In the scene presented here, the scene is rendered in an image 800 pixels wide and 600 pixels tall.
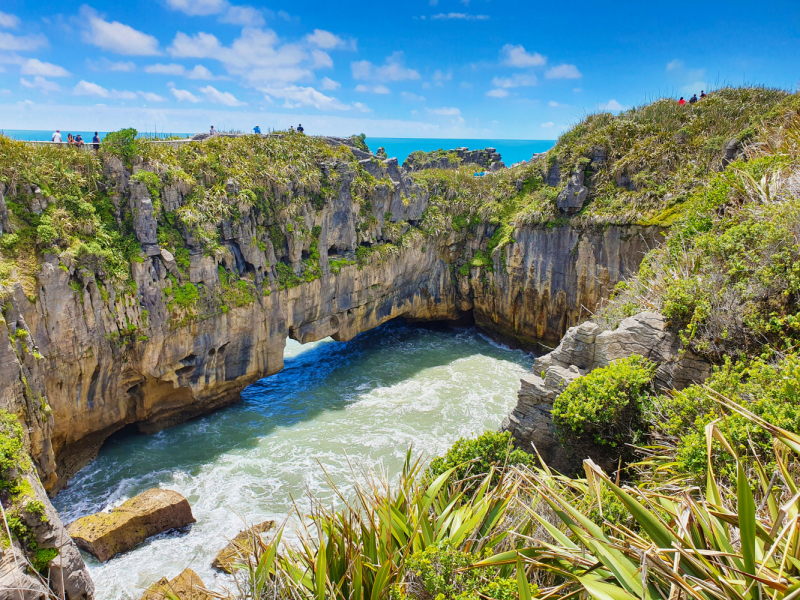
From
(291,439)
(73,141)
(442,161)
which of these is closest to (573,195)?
(442,161)

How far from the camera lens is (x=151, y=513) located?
13.3 meters

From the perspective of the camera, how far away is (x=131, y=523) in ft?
42.4

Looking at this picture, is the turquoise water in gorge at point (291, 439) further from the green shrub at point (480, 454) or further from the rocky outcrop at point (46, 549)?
the rocky outcrop at point (46, 549)

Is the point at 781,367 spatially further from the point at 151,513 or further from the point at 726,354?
the point at 151,513

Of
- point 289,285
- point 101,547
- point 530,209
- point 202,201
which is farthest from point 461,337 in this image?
point 101,547

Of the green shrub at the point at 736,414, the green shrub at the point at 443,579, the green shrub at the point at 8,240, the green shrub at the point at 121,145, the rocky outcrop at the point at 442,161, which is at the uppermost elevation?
the rocky outcrop at the point at 442,161

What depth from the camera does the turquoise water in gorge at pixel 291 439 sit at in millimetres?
13500

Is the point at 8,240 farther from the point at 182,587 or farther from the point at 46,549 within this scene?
the point at 182,587

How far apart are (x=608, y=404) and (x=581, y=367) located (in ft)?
7.20

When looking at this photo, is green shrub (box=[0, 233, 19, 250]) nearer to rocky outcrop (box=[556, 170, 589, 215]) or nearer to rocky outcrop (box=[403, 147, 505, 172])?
rocky outcrop (box=[556, 170, 589, 215])

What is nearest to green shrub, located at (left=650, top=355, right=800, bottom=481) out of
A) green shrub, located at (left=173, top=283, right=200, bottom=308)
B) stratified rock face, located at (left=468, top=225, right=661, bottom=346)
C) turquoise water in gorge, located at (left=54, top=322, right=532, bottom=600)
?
turquoise water in gorge, located at (left=54, top=322, right=532, bottom=600)

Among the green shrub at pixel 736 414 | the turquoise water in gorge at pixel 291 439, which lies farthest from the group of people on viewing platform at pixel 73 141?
the green shrub at pixel 736 414

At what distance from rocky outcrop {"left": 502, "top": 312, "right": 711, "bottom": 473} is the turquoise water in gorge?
372 cm

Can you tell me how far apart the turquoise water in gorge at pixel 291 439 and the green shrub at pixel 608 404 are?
3.98 meters
